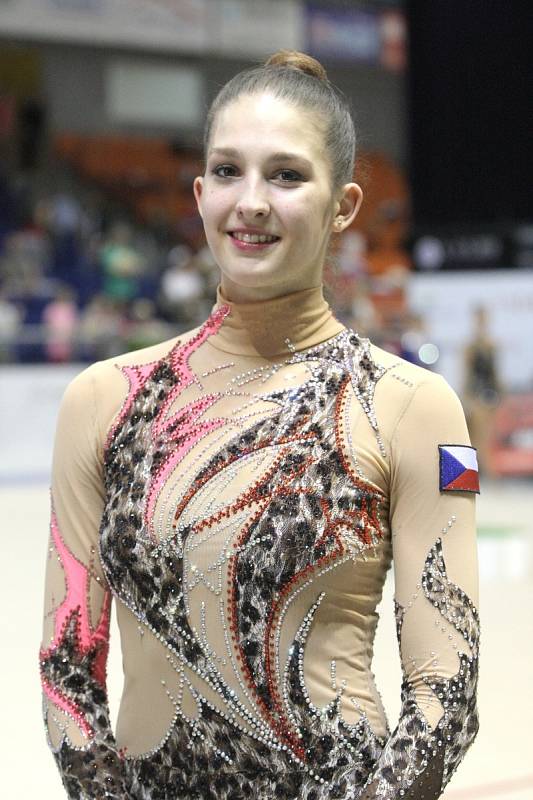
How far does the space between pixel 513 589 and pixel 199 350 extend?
4426mm

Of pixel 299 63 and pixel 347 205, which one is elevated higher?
pixel 299 63

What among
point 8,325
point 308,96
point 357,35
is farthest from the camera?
point 357,35

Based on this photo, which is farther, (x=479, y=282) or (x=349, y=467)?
(x=479, y=282)

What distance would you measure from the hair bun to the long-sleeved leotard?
1.24 feet

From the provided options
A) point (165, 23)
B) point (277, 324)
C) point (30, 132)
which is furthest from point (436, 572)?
point (165, 23)

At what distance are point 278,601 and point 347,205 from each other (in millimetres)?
506

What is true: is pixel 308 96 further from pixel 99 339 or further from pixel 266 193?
pixel 99 339

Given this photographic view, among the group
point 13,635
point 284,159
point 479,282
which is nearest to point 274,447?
point 284,159

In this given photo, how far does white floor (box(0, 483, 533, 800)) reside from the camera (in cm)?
330

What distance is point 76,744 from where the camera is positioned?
4.46ft

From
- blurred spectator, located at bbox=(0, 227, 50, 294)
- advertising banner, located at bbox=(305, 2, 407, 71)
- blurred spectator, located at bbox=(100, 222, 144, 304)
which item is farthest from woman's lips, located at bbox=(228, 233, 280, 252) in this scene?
advertising banner, located at bbox=(305, 2, 407, 71)

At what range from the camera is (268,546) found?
133cm

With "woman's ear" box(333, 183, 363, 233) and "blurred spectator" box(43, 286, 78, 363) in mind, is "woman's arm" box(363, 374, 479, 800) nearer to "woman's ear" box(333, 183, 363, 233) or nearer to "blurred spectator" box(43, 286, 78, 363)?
"woman's ear" box(333, 183, 363, 233)

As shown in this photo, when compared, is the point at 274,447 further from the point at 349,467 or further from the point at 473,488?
the point at 473,488
